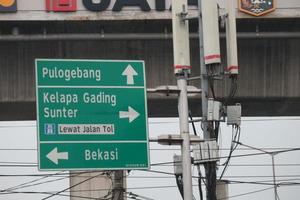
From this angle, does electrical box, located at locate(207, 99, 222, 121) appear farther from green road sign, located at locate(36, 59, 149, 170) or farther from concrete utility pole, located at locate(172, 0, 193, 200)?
green road sign, located at locate(36, 59, 149, 170)

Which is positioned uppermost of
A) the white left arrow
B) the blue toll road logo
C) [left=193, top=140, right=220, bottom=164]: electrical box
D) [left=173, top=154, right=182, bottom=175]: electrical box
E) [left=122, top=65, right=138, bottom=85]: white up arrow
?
[left=122, top=65, right=138, bottom=85]: white up arrow

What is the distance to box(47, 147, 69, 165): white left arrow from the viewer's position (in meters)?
10.2

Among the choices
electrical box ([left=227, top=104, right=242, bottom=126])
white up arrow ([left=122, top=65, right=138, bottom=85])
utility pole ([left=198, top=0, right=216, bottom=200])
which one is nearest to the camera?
white up arrow ([left=122, top=65, right=138, bottom=85])

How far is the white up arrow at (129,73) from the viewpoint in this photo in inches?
417

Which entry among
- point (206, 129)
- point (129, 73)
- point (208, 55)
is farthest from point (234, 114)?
point (129, 73)

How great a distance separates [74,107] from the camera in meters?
10.3

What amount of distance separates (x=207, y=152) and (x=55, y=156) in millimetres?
3012

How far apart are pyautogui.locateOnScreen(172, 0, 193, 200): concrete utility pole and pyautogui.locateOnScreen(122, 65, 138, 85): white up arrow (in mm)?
647

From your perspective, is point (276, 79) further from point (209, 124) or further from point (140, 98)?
point (140, 98)

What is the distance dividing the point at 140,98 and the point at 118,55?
213 inches

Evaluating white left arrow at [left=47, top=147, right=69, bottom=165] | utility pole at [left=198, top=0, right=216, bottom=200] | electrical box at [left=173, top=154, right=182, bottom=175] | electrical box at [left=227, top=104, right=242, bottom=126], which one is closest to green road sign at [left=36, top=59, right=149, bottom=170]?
white left arrow at [left=47, top=147, right=69, bottom=165]

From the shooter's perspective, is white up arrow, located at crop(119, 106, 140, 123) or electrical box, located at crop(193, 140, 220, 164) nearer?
white up arrow, located at crop(119, 106, 140, 123)

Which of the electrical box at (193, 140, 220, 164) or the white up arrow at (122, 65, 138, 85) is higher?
the white up arrow at (122, 65, 138, 85)

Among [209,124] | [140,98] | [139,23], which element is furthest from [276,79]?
[140,98]
